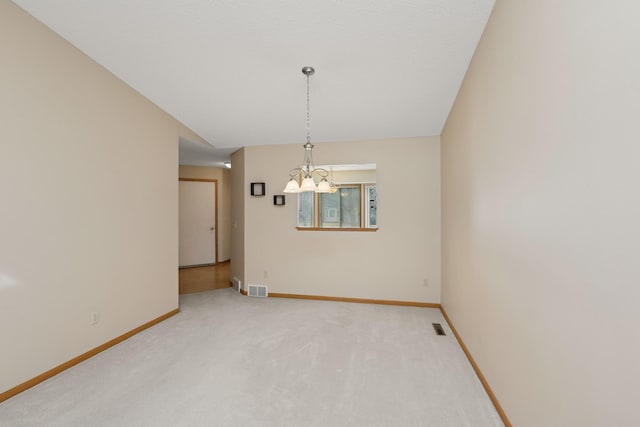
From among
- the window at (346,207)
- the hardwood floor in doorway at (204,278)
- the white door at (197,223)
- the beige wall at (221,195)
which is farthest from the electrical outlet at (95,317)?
the beige wall at (221,195)

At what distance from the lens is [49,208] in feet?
7.43

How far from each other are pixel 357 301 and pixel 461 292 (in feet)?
5.65

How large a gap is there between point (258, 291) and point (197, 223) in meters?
3.13

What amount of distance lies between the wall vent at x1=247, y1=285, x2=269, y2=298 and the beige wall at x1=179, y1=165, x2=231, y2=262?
2916 mm

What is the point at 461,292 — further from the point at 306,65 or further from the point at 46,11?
the point at 46,11

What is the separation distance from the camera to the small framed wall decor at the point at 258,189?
14.7 ft

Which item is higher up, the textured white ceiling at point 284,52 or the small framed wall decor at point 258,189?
the textured white ceiling at point 284,52

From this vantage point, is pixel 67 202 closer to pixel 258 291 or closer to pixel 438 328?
pixel 258 291

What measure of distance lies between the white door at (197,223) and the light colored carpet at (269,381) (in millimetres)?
3498

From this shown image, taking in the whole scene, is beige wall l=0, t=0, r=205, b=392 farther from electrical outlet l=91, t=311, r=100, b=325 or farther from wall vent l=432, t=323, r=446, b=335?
wall vent l=432, t=323, r=446, b=335

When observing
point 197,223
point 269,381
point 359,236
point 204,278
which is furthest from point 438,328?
point 197,223

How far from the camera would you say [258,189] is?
177 inches

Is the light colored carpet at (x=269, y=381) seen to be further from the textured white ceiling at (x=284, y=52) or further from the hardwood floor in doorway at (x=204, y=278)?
the textured white ceiling at (x=284, y=52)

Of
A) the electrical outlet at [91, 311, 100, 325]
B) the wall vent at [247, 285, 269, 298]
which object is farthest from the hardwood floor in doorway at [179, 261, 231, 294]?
the electrical outlet at [91, 311, 100, 325]
